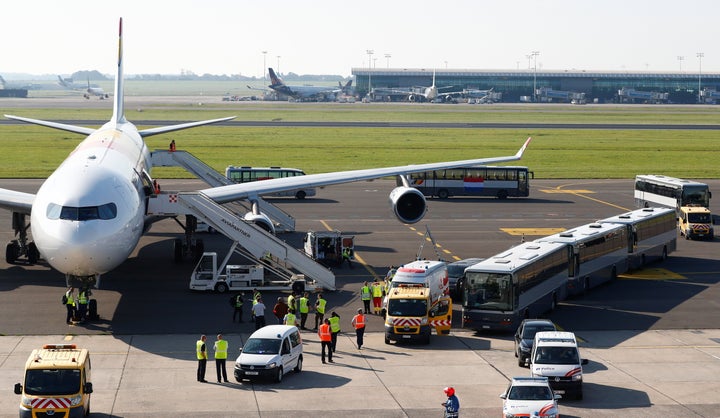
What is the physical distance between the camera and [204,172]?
74438mm

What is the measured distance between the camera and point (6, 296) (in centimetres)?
4769

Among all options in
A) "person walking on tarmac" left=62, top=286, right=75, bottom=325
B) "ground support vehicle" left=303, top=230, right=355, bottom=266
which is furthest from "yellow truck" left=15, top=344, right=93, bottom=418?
"ground support vehicle" left=303, top=230, right=355, bottom=266

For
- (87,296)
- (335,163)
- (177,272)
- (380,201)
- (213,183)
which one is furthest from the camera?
(335,163)

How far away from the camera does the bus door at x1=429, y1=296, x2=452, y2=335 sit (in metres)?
41.5

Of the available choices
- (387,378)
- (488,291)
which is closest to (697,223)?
(488,291)

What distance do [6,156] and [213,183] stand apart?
168 feet

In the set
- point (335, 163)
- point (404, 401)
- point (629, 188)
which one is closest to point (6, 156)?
point (335, 163)

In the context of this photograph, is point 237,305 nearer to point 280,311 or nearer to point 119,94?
point 280,311

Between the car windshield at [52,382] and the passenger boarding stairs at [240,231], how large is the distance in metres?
19.6

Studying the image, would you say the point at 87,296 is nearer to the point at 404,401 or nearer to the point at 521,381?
the point at 404,401

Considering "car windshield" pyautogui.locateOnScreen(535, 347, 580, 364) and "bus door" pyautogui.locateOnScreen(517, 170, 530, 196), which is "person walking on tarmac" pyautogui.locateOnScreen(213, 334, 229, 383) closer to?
"car windshield" pyautogui.locateOnScreen(535, 347, 580, 364)

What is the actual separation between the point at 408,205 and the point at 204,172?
24.0 metres

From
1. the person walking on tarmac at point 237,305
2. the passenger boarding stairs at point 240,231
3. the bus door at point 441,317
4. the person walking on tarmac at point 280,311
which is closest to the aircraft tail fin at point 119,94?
the passenger boarding stairs at point 240,231

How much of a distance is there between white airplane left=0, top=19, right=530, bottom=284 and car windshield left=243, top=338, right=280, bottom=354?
850cm
